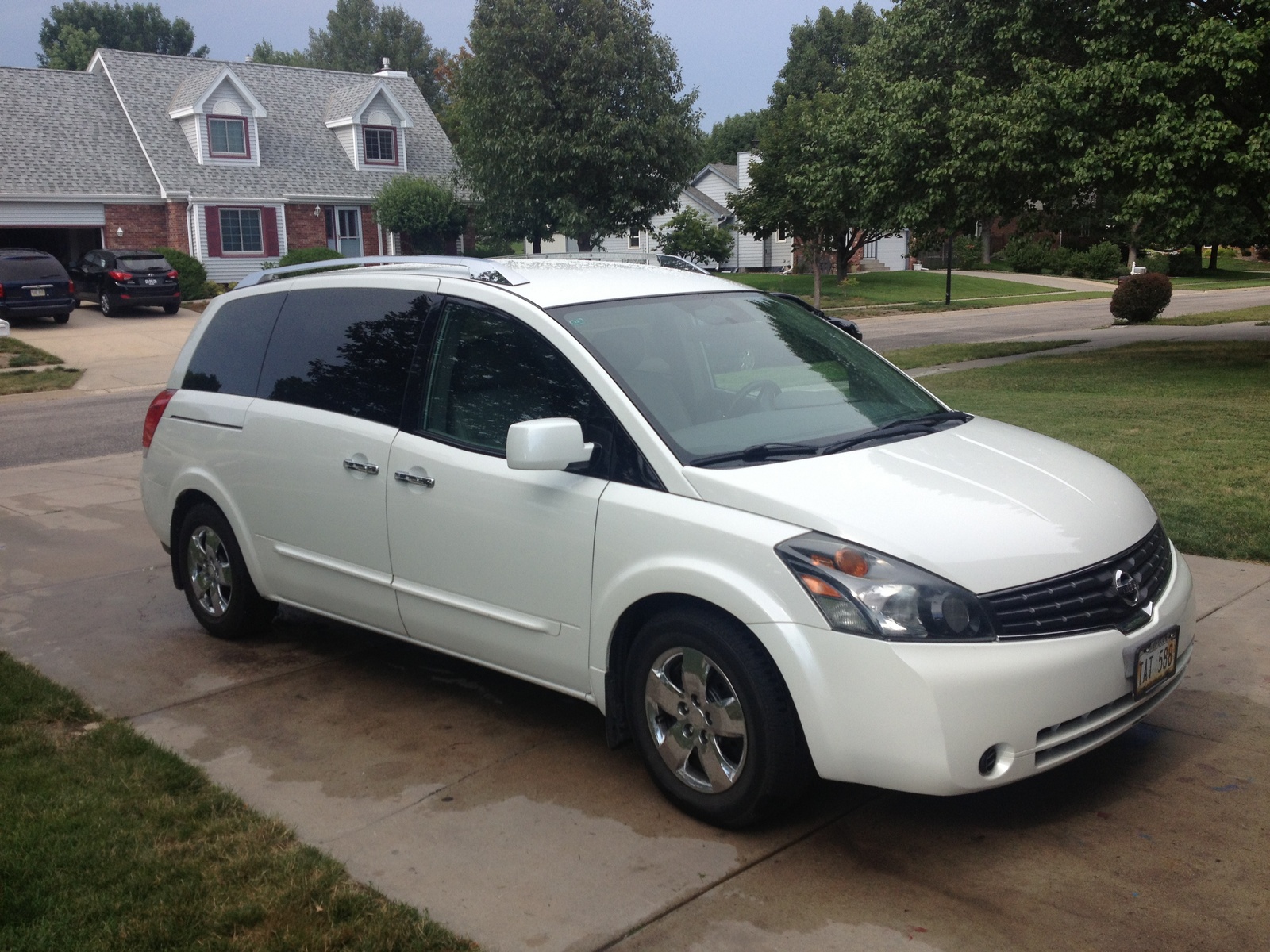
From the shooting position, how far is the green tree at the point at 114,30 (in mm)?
78438

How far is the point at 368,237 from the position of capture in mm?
42688

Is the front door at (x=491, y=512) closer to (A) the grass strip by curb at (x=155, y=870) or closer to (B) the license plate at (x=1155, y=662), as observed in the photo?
(A) the grass strip by curb at (x=155, y=870)

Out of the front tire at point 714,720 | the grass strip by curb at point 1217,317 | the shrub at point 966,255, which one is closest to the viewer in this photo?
the front tire at point 714,720

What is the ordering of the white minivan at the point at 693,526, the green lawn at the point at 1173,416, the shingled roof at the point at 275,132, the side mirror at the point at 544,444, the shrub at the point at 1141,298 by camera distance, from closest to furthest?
the white minivan at the point at 693,526
the side mirror at the point at 544,444
the green lawn at the point at 1173,416
the shrub at the point at 1141,298
the shingled roof at the point at 275,132

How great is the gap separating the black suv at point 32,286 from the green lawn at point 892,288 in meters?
21.5

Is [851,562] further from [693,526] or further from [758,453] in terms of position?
[758,453]

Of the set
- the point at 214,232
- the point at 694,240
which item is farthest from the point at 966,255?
the point at 214,232

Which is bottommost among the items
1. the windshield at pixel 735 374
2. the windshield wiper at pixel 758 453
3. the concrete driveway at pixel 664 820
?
the concrete driveway at pixel 664 820

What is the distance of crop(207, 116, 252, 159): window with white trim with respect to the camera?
3936 centimetres

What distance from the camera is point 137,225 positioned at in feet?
125

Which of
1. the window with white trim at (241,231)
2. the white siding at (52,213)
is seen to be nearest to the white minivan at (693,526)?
the white siding at (52,213)

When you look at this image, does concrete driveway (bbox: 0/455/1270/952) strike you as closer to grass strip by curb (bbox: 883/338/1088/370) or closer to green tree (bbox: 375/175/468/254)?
grass strip by curb (bbox: 883/338/1088/370)

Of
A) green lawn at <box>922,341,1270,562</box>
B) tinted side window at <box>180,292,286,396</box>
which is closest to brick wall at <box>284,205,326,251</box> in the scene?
green lawn at <box>922,341,1270,562</box>

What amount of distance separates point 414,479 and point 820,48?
78558mm
